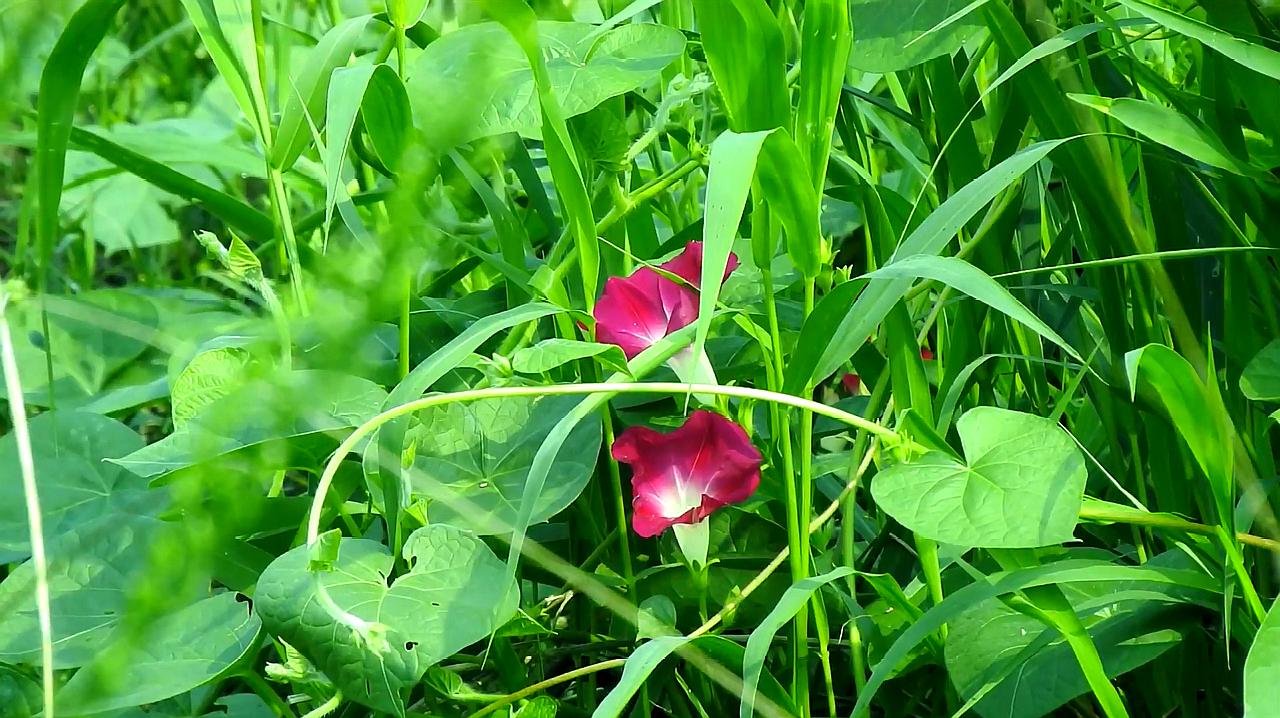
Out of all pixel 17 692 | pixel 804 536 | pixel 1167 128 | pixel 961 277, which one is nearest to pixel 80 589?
pixel 17 692

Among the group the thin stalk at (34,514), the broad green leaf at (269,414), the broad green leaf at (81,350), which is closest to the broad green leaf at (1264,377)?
the broad green leaf at (269,414)

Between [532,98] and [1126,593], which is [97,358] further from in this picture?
[1126,593]

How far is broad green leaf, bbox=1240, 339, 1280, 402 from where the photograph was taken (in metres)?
0.61

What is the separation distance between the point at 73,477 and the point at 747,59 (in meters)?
0.53

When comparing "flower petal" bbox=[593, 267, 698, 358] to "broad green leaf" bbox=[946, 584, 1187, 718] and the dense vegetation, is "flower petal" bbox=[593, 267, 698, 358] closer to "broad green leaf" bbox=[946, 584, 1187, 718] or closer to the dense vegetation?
the dense vegetation

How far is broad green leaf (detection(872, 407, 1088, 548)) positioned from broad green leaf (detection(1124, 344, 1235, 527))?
5 centimetres

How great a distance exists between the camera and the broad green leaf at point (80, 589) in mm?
663

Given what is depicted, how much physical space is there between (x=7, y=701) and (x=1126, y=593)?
58 cm

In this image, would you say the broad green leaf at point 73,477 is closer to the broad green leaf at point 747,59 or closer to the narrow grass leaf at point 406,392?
the narrow grass leaf at point 406,392

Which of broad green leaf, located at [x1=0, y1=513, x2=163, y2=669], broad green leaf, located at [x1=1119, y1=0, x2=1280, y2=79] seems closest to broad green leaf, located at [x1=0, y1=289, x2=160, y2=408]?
broad green leaf, located at [x1=0, y1=513, x2=163, y2=669]

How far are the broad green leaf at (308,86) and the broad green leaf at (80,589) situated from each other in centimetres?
23

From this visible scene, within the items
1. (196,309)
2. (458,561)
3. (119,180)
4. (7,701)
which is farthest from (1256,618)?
(119,180)

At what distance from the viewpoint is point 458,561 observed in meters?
0.61

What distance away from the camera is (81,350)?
112 centimetres
